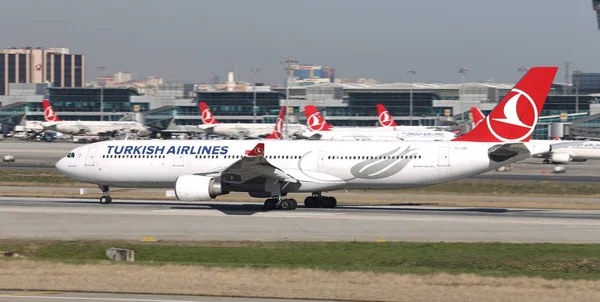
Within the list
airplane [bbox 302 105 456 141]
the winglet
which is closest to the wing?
the winglet

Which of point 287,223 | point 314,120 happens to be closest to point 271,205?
point 287,223

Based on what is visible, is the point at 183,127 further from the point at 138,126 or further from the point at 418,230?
the point at 418,230

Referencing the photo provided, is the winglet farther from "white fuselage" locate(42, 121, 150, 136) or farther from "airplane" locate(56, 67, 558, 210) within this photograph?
"white fuselage" locate(42, 121, 150, 136)

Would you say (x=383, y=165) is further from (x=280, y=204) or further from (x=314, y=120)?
(x=314, y=120)

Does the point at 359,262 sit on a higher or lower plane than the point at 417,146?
lower

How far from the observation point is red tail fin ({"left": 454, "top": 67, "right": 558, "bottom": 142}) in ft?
134

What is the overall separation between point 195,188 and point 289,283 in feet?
64.3

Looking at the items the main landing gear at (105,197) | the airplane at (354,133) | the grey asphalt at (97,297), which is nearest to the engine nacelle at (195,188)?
the main landing gear at (105,197)

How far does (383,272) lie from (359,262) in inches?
110

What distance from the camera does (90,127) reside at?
463 ft

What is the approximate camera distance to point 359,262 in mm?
25156

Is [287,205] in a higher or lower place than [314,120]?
lower

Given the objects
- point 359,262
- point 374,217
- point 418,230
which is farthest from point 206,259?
point 374,217

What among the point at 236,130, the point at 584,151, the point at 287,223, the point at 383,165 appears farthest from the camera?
the point at 236,130
